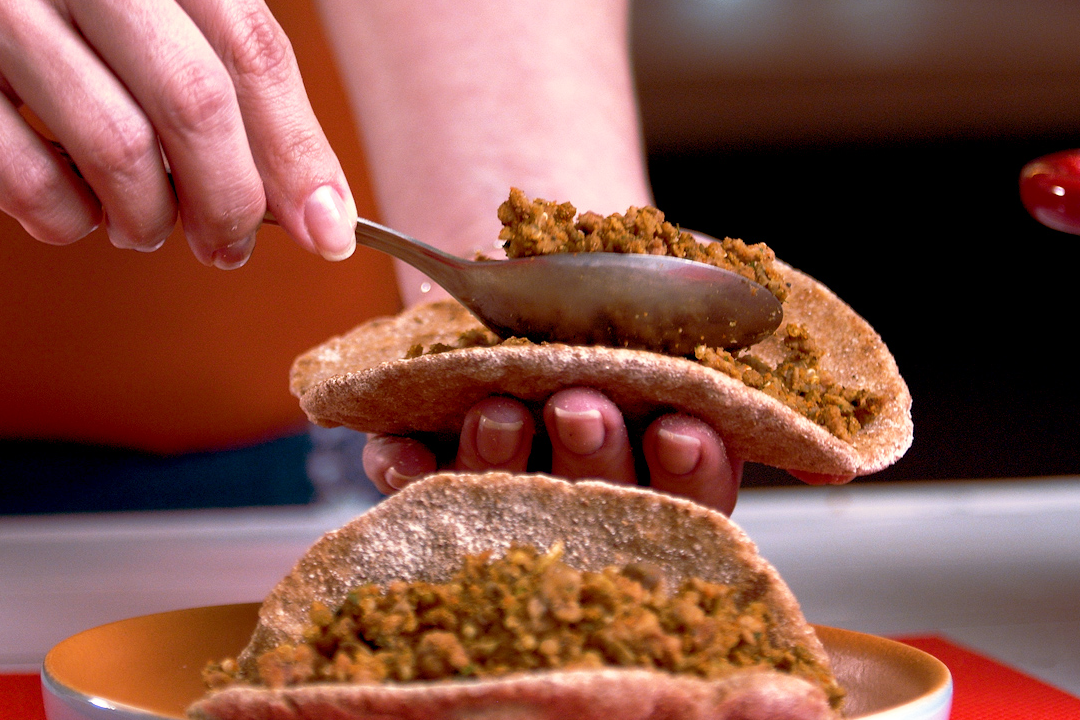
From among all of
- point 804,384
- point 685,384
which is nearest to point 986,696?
point 804,384

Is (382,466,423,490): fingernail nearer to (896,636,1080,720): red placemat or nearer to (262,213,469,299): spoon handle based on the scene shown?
(262,213,469,299): spoon handle

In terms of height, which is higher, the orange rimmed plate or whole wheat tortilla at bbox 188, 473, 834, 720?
whole wheat tortilla at bbox 188, 473, 834, 720

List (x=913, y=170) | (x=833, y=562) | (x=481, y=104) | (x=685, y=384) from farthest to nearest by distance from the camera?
(x=913, y=170) < (x=481, y=104) < (x=833, y=562) < (x=685, y=384)

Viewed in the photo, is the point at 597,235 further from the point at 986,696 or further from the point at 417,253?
the point at 986,696

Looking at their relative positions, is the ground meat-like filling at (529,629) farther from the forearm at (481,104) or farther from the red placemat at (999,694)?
the forearm at (481,104)

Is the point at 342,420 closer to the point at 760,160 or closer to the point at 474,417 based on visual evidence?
the point at 474,417

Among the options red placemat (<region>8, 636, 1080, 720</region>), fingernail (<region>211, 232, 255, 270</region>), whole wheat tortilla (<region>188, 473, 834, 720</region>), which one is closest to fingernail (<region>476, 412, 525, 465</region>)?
whole wheat tortilla (<region>188, 473, 834, 720</region>)
